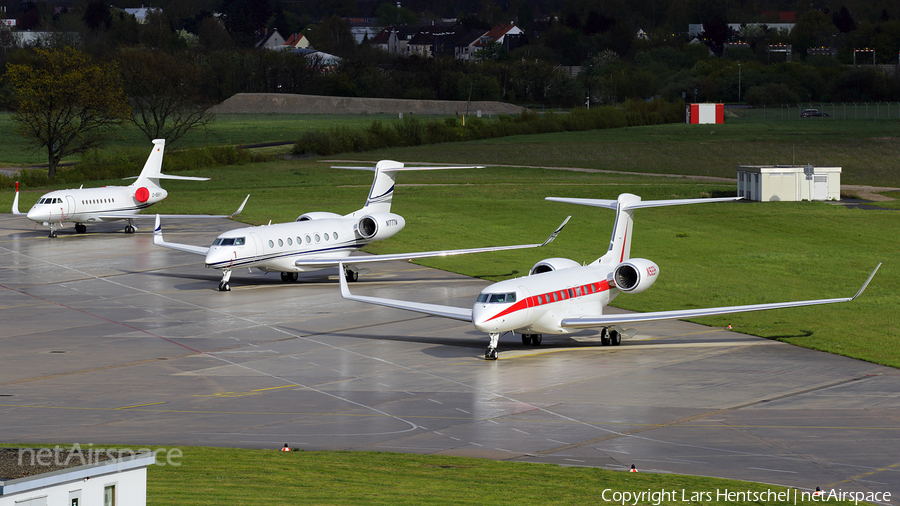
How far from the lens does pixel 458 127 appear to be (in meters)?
150

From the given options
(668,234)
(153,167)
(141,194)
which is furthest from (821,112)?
(141,194)

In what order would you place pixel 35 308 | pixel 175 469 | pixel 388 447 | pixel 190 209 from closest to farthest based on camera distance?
pixel 175 469 < pixel 388 447 < pixel 35 308 < pixel 190 209

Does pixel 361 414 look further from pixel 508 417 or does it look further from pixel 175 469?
pixel 175 469

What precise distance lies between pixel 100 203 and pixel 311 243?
24014mm

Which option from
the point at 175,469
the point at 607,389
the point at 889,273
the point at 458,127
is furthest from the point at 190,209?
the point at 458,127

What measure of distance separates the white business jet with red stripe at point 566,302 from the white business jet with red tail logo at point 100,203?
3273cm

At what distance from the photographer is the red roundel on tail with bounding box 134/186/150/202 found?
6738cm

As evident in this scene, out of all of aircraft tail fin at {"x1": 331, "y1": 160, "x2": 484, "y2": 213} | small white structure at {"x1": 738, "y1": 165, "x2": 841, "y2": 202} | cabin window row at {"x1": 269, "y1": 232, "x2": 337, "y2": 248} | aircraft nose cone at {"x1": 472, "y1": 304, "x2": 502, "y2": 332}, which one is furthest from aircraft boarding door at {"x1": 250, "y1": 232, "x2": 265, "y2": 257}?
small white structure at {"x1": 738, "y1": 165, "x2": 841, "y2": 202}

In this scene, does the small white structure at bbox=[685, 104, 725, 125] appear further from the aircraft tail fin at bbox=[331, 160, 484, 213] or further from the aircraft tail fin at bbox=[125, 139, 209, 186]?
the aircraft tail fin at bbox=[331, 160, 484, 213]

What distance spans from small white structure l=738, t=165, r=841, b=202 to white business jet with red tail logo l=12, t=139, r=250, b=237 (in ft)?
146

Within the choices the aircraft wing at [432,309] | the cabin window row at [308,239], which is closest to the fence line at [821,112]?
the cabin window row at [308,239]

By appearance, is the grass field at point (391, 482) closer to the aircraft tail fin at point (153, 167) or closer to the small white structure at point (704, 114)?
the aircraft tail fin at point (153, 167)

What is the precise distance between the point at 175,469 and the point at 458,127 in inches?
5155

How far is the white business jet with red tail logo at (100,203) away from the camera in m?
63.8
